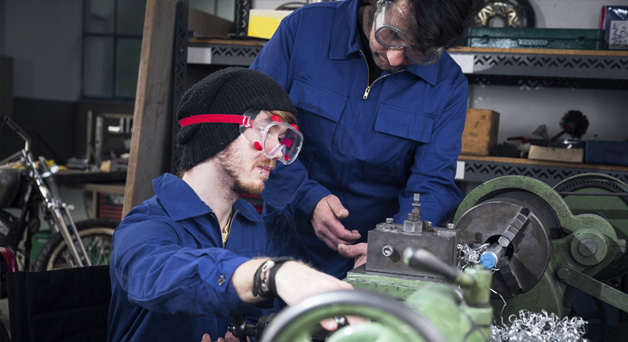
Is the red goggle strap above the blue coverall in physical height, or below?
above

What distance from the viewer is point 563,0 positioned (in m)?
3.12

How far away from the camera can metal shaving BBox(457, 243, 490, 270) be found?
1242 millimetres

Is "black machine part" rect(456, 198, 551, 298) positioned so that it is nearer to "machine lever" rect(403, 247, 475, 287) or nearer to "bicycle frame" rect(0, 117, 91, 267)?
"machine lever" rect(403, 247, 475, 287)

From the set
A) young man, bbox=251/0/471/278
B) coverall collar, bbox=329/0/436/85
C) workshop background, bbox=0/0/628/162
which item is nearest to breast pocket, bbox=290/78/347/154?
young man, bbox=251/0/471/278

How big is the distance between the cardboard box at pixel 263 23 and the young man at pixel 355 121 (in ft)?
3.52

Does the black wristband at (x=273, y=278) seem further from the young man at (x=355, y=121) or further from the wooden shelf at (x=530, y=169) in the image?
the wooden shelf at (x=530, y=169)

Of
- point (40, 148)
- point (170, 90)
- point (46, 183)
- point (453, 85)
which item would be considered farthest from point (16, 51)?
point (453, 85)

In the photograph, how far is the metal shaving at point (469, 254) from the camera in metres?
1.24

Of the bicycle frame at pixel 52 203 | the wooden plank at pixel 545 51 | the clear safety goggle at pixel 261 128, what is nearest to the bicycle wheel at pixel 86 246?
the bicycle frame at pixel 52 203

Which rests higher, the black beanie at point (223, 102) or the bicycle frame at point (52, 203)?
the black beanie at point (223, 102)

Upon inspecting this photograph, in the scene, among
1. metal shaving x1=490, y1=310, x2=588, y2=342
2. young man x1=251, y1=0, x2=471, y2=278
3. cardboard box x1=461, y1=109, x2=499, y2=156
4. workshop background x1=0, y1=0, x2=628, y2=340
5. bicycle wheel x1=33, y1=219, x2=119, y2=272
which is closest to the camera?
metal shaving x1=490, y1=310, x2=588, y2=342

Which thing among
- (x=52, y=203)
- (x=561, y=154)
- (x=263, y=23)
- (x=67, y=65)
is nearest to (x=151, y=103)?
(x=263, y=23)

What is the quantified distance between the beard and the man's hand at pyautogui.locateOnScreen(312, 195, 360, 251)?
0.31 m

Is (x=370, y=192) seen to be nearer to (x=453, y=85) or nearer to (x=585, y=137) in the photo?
(x=453, y=85)
